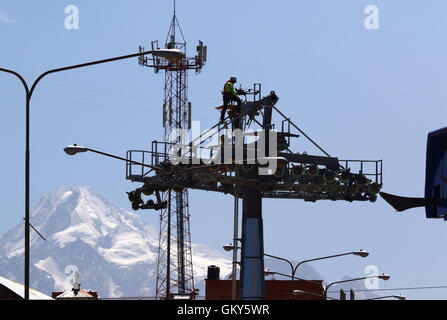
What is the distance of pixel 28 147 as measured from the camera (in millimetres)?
31484

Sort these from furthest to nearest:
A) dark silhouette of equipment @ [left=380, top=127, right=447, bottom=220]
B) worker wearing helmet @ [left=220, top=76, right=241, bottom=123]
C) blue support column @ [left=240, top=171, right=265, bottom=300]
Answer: blue support column @ [left=240, top=171, right=265, bottom=300] → worker wearing helmet @ [left=220, top=76, right=241, bottom=123] → dark silhouette of equipment @ [left=380, top=127, right=447, bottom=220]

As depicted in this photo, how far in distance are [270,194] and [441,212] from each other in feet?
122

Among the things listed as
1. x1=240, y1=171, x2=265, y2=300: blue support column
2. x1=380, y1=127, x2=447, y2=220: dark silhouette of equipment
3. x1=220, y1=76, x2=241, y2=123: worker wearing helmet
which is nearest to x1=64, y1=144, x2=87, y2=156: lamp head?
x1=380, y1=127, x2=447, y2=220: dark silhouette of equipment

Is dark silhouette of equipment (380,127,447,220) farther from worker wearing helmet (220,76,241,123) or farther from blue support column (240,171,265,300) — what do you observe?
blue support column (240,171,265,300)

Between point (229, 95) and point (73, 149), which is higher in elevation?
point (229, 95)

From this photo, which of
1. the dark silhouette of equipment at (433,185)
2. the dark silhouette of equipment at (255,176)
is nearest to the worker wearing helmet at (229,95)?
the dark silhouette of equipment at (255,176)

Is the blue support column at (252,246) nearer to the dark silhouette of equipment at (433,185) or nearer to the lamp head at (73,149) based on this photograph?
the lamp head at (73,149)

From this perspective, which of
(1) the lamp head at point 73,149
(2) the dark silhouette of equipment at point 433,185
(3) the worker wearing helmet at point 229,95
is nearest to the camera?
(2) the dark silhouette of equipment at point 433,185

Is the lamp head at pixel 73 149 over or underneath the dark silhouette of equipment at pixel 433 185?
over

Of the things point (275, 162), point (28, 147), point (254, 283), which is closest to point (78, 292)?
point (254, 283)

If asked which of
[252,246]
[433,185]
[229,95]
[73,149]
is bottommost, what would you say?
[433,185]

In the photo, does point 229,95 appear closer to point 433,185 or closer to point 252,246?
point 252,246

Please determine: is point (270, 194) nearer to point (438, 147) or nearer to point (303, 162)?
point (303, 162)

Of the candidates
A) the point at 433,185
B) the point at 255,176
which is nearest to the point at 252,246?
the point at 255,176
